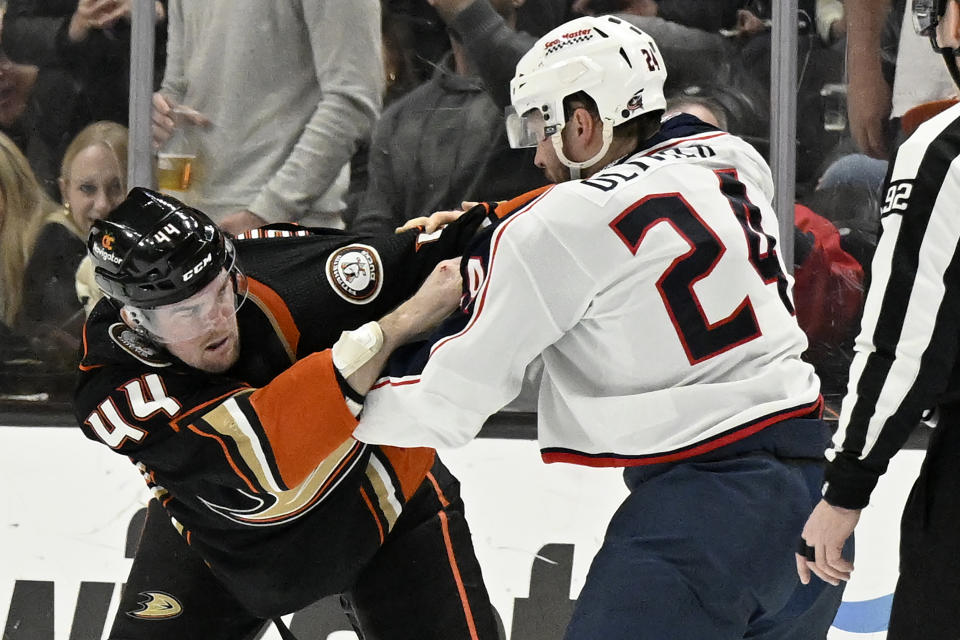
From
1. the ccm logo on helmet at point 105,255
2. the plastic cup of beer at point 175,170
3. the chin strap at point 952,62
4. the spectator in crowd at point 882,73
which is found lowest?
the plastic cup of beer at point 175,170

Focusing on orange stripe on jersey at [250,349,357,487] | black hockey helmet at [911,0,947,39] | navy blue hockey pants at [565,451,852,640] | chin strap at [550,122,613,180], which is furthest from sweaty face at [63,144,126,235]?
black hockey helmet at [911,0,947,39]

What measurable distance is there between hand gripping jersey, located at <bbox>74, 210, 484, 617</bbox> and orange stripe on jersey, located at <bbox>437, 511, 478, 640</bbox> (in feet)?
0.32

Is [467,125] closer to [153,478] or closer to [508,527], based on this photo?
[508,527]

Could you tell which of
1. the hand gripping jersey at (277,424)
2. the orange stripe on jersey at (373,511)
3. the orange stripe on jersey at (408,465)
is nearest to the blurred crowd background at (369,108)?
the hand gripping jersey at (277,424)

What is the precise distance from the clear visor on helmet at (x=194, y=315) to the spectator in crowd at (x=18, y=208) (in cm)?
171

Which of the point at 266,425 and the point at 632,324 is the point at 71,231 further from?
the point at 632,324

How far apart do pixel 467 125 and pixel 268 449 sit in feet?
5.46

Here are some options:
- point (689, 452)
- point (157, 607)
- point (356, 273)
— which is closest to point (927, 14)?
point (689, 452)

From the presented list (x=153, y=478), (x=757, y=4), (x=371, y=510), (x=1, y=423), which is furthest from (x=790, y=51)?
(x=1, y=423)

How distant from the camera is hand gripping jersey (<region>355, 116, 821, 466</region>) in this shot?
1.59m

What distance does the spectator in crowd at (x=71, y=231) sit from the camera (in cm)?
328

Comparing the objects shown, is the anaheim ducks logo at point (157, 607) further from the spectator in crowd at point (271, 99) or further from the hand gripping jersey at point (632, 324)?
the spectator in crowd at point (271, 99)

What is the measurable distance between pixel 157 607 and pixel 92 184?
5.35ft

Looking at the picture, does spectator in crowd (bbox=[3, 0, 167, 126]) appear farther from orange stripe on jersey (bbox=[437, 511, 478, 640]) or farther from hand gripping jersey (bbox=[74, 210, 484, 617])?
orange stripe on jersey (bbox=[437, 511, 478, 640])
